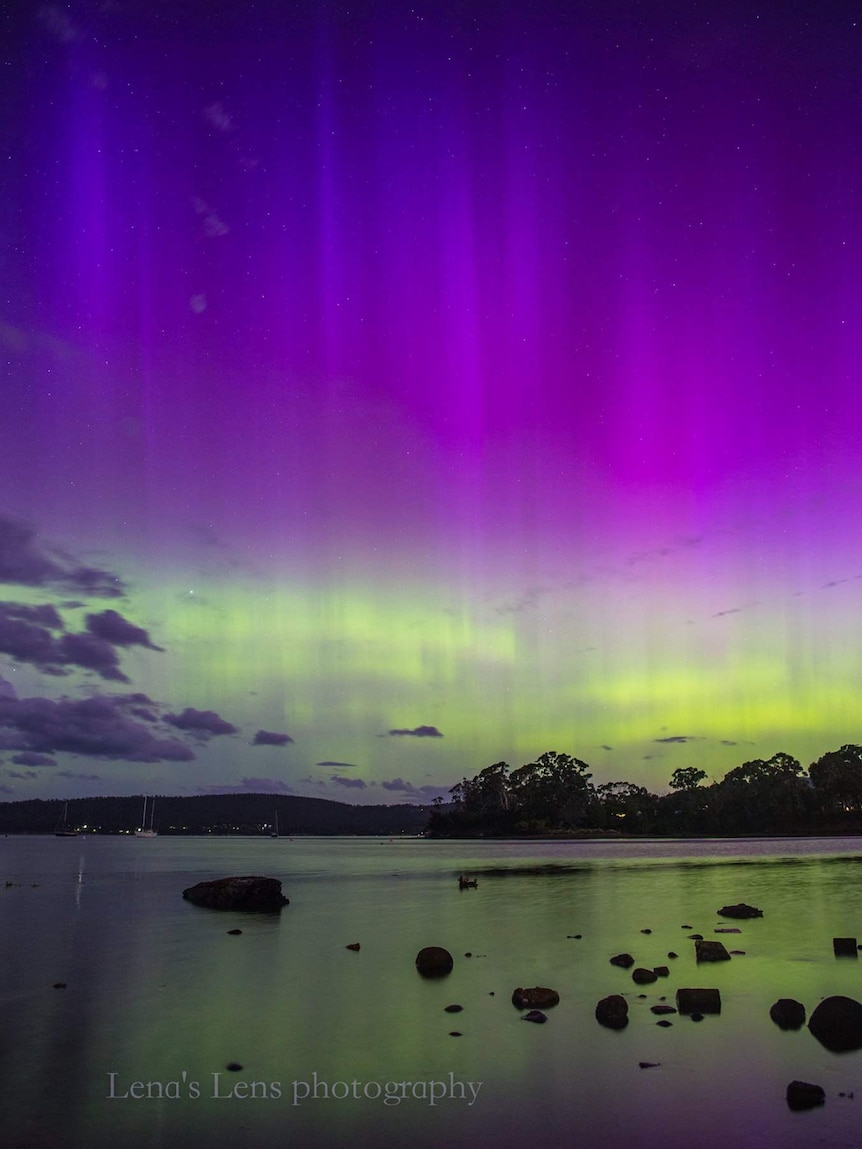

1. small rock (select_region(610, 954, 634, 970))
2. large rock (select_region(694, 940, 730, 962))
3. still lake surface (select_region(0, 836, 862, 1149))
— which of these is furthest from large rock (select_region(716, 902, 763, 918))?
small rock (select_region(610, 954, 634, 970))

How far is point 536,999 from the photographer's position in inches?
1043

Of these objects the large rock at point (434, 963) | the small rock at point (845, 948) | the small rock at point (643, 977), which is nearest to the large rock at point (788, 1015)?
the small rock at point (643, 977)

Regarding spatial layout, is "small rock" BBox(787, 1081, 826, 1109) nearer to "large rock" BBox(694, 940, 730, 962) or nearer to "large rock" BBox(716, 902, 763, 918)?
"large rock" BBox(694, 940, 730, 962)

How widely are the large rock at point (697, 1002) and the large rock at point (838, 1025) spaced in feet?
10.6

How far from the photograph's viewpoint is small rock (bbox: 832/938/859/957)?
3678 centimetres

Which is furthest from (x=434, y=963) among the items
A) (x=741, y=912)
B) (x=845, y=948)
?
(x=741, y=912)

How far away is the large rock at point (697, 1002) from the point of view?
24578 millimetres

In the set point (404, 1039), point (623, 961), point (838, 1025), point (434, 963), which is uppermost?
point (838, 1025)

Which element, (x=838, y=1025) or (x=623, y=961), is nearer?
(x=838, y=1025)

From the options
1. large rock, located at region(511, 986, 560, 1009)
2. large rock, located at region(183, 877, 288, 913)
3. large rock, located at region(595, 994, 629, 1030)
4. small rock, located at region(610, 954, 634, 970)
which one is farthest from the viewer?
large rock, located at region(183, 877, 288, 913)

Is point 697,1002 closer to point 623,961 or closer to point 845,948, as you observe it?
point 623,961

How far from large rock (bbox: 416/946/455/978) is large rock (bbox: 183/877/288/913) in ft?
97.8

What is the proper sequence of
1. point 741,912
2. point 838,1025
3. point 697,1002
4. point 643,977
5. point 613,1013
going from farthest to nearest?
point 741,912 < point 643,977 < point 697,1002 < point 613,1013 < point 838,1025

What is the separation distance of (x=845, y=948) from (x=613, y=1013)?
1979cm
